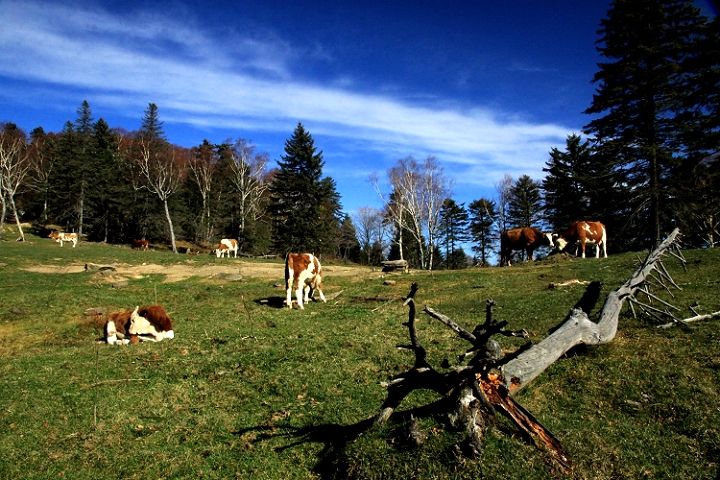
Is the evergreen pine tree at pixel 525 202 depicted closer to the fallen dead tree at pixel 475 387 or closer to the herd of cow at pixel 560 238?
the herd of cow at pixel 560 238

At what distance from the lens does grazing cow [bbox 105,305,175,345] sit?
1205cm

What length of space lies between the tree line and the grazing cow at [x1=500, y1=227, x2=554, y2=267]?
15.3 feet

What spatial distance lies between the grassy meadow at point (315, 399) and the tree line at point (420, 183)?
31.6 ft

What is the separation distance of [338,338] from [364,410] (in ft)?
14.2

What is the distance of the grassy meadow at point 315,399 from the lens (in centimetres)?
557

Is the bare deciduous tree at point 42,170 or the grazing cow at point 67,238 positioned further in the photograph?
the bare deciduous tree at point 42,170

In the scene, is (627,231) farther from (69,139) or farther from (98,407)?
(69,139)

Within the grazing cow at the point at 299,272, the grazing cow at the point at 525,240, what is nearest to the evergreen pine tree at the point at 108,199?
the grazing cow at the point at 299,272

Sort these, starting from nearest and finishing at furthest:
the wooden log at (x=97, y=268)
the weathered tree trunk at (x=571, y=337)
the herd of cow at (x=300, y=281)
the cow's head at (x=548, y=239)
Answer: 1. the weathered tree trunk at (x=571, y=337)
2. the herd of cow at (x=300, y=281)
3. the wooden log at (x=97, y=268)
4. the cow's head at (x=548, y=239)

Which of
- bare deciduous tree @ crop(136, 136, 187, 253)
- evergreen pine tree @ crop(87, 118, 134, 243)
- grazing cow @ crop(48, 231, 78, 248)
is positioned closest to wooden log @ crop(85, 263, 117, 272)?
grazing cow @ crop(48, 231, 78, 248)

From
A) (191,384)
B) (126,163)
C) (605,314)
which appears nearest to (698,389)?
(605,314)

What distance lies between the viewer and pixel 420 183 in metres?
42.5

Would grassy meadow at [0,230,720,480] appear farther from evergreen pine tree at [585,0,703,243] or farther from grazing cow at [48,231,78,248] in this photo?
grazing cow at [48,231,78,248]

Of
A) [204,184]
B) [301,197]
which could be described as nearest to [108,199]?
[204,184]
